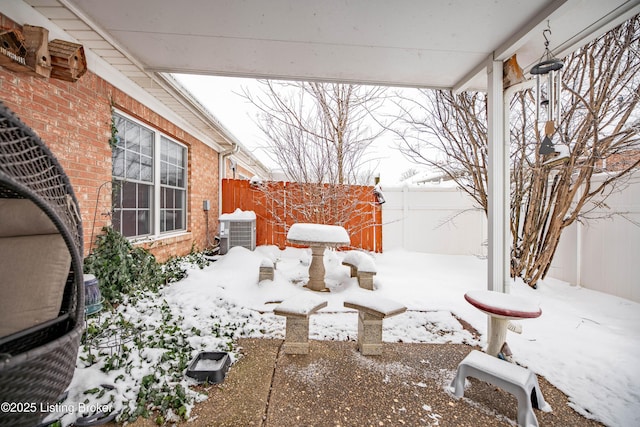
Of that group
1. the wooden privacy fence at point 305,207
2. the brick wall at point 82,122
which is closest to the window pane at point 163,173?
the brick wall at point 82,122

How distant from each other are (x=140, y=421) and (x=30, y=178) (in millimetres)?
1431

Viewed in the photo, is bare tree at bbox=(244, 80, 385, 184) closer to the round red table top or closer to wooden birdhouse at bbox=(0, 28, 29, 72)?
wooden birdhouse at bbox=(0, 28, 29, 72)

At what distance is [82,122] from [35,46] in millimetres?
919

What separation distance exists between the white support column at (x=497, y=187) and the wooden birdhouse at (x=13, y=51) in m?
3.91

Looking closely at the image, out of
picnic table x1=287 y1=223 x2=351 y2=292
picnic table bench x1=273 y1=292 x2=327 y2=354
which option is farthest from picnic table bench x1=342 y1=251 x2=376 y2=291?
picnic table bench x1=273 y1=292 x2=327 y2=354

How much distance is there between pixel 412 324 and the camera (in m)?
2.95

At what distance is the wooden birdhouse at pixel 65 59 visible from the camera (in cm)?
237

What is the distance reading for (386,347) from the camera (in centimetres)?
248

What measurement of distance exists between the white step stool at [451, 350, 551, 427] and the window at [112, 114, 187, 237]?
13.8 feet

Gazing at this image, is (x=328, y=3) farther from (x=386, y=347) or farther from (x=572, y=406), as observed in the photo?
(x=572, y=406)

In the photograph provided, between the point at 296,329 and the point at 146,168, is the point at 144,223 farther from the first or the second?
the point at 296,329

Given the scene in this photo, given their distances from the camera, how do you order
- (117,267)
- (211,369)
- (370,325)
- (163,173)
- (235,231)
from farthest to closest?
1. (235,231)
2. (163,173)
3. (117,267)
4. (370,325)
5. (211,369)

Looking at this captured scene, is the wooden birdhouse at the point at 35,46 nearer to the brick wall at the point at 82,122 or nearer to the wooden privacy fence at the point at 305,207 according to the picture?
the brick wall at the point at 82,122

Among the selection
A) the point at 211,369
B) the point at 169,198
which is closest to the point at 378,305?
the point at 211,369
